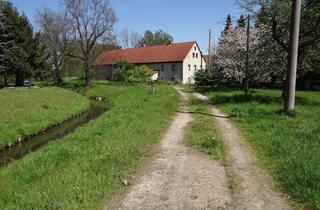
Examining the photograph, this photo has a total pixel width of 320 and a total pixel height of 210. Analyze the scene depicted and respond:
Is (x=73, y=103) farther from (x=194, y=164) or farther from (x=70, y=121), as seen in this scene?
(x=194, y=164)

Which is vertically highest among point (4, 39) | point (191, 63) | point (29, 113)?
point (4, 39)

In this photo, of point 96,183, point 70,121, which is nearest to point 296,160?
point 96,183

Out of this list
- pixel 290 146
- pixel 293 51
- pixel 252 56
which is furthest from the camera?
pixel 252 56

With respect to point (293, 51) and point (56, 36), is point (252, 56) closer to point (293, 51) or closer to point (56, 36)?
point (293, 51)

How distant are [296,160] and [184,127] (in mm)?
5610

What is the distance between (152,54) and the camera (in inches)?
2338

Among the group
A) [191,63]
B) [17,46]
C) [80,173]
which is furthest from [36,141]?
[191,63]

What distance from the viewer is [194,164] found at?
788 centimetres

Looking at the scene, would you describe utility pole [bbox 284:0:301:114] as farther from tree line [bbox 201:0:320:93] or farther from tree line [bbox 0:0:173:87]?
tree line [bbox 0:0:173:87]

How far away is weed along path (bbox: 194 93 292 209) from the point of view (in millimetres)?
5633

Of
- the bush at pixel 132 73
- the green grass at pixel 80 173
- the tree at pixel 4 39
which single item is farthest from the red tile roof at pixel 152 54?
the green grass at pixel 80 173

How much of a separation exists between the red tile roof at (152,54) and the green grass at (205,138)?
39.6 m

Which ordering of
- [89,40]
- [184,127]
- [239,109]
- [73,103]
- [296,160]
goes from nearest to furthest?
1. [296,160]
2. [184,127]
3. [239,109]
4. [73,103]
5. [89,40]

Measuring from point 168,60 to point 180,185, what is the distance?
4971 centimetres
